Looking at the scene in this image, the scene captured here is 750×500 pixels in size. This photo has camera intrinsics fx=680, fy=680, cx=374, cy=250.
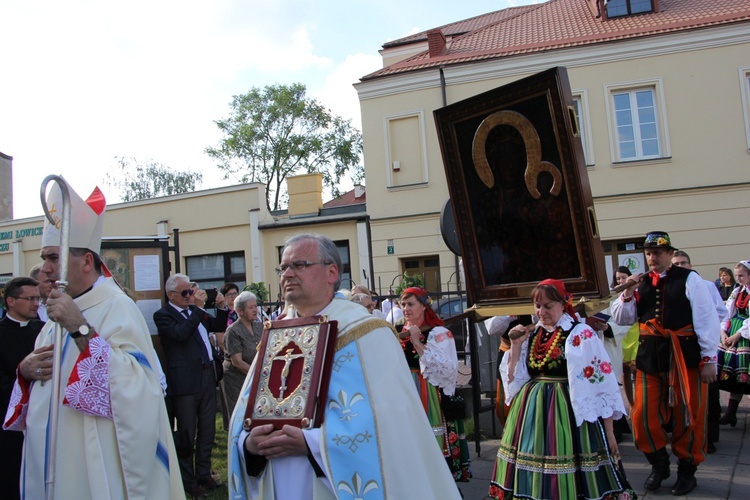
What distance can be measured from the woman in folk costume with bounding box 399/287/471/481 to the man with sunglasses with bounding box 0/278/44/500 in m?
2.76

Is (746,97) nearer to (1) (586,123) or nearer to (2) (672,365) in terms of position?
(1) (586,123)

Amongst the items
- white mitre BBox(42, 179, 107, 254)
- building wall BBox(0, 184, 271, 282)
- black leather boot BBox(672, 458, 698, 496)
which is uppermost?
building wall BBox(0, 184, 271, 282)

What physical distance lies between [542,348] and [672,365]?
64.5 inches

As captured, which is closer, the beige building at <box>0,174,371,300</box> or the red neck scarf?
the red neck scarf

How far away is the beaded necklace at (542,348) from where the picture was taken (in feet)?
15.4

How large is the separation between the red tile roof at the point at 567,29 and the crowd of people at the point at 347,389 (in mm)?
12069

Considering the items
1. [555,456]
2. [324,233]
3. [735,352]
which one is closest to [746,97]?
[324,233]

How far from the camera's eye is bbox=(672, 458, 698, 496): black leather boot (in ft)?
18.2

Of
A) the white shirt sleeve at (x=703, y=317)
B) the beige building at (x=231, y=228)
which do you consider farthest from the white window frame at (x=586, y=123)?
the white shirt sleeve at (x=703, y=317)

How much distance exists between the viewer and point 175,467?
3.40m

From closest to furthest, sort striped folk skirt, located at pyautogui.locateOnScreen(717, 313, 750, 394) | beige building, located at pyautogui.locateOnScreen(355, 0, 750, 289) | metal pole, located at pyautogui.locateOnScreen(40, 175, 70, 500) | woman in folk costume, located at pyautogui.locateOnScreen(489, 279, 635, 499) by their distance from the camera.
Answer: metal pole, located at pyautogui.locateOnScreen(40, 175, 70, 500) → woman in folk costume, located at pyautogui.locateOnScreen(489, 279, 635, 499) → striped folk skirt, located at pyautogui.locateOnScreen(717, 313, 750, 394) → beige building, located at pyautogui.locateOnScreen(355, 0, 750, 289)

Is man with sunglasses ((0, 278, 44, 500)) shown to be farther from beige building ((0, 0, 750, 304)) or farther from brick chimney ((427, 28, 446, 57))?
brick chimney ((427, 28, 446, 57))

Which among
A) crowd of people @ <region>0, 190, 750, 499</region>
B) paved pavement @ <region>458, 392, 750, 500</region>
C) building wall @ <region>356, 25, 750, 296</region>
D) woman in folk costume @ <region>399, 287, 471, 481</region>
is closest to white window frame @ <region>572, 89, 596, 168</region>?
building wall @ <region>356, 25, 750, 296</region>

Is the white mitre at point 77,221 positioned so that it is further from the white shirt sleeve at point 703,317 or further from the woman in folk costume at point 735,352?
the woman in folk costume at point 735,352
